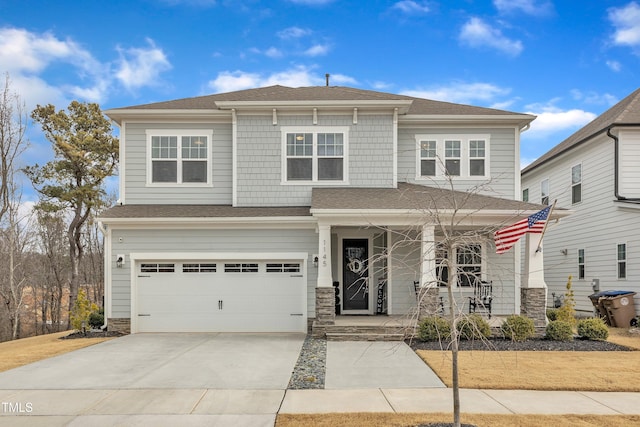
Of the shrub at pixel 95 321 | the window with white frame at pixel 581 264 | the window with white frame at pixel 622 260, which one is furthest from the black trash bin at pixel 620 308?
the shrub at pixel 95 321

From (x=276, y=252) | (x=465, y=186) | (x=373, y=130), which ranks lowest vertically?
(x=276, y=252)

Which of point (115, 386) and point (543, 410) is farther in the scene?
point (115, 386)

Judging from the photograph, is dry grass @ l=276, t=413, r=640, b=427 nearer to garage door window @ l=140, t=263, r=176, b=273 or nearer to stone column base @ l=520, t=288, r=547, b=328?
stone column base @ l=520, t=288, r=547, b=328

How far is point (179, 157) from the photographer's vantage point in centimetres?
1436

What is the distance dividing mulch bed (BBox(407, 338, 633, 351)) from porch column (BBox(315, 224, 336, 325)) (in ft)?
6.92

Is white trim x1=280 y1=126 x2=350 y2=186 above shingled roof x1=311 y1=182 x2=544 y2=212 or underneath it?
above

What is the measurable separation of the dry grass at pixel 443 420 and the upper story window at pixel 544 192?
15128mm

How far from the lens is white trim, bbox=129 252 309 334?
44.2ft

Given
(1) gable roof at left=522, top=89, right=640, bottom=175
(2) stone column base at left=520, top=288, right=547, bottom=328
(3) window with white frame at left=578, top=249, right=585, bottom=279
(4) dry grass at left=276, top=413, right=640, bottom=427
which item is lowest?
(4) dry grass at left=276, top=413, right=640, bottom=427

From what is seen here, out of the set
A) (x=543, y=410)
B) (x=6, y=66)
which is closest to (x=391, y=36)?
(x=543, y=410)

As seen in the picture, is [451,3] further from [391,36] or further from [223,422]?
[223,422]

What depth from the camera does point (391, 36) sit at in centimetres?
1809

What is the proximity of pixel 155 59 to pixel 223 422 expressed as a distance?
16098 millimetres

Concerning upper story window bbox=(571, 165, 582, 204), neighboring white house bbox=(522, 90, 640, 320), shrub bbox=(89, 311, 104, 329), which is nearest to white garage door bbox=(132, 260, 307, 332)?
shrub bbox=(89, 311, 104, 329)
